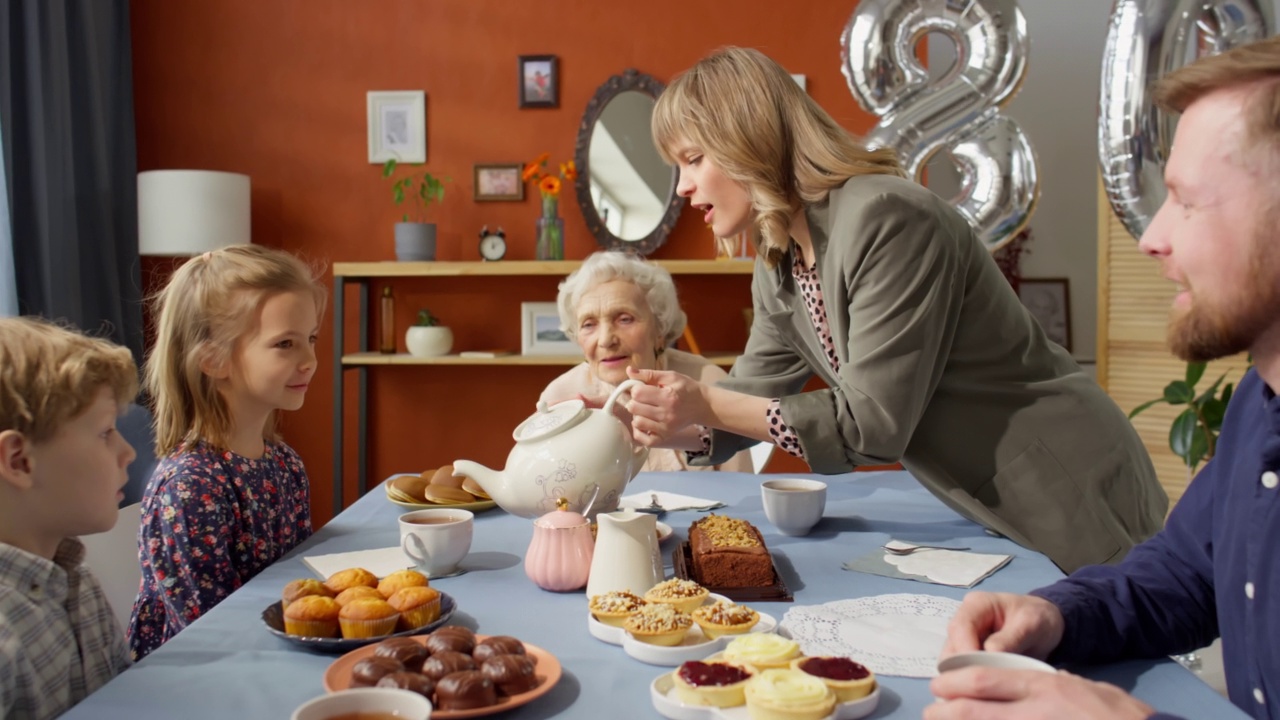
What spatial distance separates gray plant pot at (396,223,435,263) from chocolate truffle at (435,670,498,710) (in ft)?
11.6

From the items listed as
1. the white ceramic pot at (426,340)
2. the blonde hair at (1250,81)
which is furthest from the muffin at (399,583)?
the white ceramic pot at (426,340)

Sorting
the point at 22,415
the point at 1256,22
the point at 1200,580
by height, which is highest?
the point at 1256,22

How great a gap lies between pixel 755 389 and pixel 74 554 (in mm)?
1229

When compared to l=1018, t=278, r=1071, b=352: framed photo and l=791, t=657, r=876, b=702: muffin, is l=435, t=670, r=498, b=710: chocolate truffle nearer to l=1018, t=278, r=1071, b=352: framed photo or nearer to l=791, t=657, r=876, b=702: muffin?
l=791, t=657, r=876, b=702: muffin

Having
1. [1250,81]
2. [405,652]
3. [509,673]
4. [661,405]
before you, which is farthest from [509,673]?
[1250,81]

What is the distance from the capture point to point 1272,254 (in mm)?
966

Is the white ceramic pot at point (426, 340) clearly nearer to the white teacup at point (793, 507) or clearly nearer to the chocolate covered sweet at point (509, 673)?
the white teacup at point (793, 507)

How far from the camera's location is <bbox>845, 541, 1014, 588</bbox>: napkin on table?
4.54 ft

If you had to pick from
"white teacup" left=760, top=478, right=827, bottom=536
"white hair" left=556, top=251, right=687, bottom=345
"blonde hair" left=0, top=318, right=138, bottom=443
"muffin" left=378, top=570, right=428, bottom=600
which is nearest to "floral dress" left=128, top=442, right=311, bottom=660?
"blonde hair" left=0, top=318, right=138, bottom=443

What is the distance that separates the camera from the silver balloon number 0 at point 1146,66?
2.29 meters

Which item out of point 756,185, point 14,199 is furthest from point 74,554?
point 14,199

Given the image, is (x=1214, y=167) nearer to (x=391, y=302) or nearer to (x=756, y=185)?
(x=756, y=185)

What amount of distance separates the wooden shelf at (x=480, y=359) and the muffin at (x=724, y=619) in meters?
3.03

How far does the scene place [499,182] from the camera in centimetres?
454
